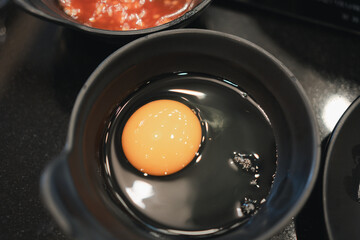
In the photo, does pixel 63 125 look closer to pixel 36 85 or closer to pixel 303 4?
pixel 36 85

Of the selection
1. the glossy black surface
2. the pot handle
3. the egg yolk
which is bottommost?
the glossy black surface

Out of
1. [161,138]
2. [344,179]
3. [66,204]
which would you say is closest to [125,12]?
[161,138]

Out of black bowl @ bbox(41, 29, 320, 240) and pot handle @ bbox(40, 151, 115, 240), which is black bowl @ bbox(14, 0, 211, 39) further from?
pot handle @ bbox(40, 151, 115, 240)

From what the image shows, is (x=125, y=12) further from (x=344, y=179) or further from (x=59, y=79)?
(x=344, y=179)

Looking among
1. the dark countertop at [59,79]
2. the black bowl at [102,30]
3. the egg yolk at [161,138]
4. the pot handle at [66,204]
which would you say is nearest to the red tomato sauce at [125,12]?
the dark countertop at [59,79]

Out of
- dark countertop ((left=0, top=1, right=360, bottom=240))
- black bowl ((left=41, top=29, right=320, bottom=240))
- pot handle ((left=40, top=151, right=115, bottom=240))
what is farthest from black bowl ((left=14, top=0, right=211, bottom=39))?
pot handle ((left=40, top=151, right=115, bottom=240))

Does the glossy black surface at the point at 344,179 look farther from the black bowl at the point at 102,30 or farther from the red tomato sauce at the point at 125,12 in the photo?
the red tomato sauce at the point at 125,12

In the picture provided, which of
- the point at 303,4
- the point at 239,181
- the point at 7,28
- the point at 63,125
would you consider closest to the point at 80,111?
the point at 63,125
